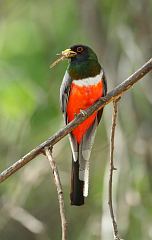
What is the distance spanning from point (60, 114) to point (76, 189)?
8.31ft

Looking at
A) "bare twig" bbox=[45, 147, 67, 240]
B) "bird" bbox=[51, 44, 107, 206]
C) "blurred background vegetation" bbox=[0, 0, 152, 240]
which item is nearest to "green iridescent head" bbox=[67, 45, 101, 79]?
"bird" bbox=[51, 44, 107, 206]

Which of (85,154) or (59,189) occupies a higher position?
(59,189)

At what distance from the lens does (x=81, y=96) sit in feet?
14.0

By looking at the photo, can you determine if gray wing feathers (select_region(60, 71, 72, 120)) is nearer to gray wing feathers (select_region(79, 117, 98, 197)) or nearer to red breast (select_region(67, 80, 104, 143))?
red breast (select_region(67, 80, 104, 143))

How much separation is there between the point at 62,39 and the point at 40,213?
192 centimetres

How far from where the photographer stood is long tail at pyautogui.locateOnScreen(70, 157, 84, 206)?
12.5 feet

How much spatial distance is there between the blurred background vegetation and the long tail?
3.64ft

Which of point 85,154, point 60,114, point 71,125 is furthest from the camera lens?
point 60,114

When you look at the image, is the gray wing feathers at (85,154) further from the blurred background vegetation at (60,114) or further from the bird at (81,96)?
the blurred background vegetation at (60,114)

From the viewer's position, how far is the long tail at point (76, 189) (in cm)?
382

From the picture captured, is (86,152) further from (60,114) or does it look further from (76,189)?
(60,114)

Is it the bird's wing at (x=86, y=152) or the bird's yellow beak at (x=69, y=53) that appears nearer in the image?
the bird's wing at (x=86, y=152)

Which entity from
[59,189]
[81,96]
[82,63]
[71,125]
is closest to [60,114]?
[82,63]

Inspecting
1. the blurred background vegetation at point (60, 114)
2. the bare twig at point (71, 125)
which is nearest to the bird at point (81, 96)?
the bare twig at point (71, 125)
